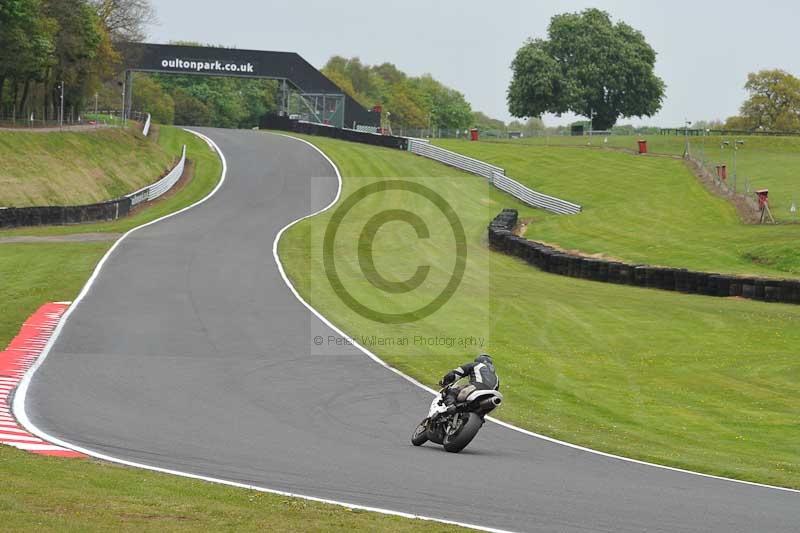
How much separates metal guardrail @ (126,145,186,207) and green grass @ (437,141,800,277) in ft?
63.5

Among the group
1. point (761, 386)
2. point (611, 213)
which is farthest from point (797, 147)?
point (761, 386)

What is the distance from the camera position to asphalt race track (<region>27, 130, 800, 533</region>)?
1138cm

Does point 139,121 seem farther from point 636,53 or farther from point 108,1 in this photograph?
point 636,53

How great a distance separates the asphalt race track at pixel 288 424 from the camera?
11.4m

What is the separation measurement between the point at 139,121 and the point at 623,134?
48755 mm

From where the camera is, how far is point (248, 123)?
19438cm

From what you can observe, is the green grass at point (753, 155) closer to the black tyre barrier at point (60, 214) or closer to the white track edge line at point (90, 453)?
the black tyre barrier at point (60, 214)

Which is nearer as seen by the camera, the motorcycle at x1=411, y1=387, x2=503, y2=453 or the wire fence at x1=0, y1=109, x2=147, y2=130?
the motorcycle at x1=411, y1=387, x2=503, y2=453

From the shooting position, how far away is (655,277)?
111 feet

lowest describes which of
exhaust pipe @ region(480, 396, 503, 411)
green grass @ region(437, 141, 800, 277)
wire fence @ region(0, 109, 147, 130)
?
exhaust pipe @ region(480, 396, 503, 411)

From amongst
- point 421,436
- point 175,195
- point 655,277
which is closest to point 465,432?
point 421,436

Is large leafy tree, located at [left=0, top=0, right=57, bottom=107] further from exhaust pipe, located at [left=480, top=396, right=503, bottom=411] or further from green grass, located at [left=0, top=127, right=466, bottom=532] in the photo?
exhaust pipe, located at [left=480, top=396, right=503, bottom=411]

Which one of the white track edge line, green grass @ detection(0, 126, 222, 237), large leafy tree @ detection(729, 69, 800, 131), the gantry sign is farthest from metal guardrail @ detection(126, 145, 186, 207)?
large leafy tree @ detection(729, 69, 800, 131)

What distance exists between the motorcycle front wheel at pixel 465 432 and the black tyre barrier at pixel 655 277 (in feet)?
61.6
